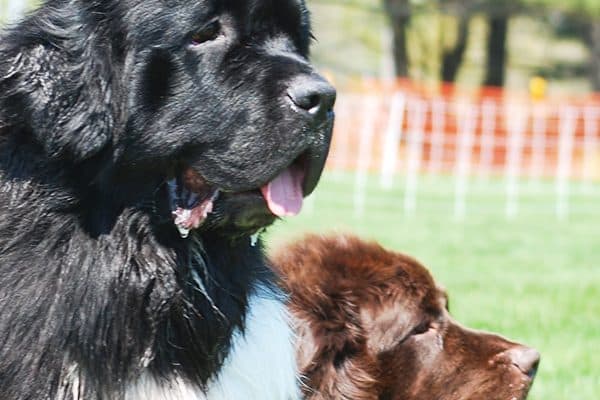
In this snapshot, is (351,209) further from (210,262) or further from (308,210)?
(210,262)

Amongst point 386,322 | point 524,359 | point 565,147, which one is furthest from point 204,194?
point 565,147

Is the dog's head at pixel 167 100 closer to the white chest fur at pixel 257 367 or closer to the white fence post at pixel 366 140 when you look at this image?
the white chest fur at pixel 257 367

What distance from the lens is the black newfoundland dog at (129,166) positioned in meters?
2.71

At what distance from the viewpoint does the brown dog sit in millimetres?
4023

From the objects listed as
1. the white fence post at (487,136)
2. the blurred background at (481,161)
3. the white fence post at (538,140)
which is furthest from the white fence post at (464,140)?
the white fence post at (538,140)

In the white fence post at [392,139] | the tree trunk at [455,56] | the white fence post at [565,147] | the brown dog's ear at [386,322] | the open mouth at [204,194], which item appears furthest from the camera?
the tree trunk at [455,56]

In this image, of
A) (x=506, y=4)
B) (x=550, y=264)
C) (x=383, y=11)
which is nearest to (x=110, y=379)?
(x=550, y=264)

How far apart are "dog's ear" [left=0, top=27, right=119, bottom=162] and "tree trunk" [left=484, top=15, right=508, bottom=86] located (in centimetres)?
3499

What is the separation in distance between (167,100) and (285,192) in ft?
1.33

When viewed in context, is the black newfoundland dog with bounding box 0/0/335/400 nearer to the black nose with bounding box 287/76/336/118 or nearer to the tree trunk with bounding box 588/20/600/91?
the black nose with bounding box 287/76/336/118

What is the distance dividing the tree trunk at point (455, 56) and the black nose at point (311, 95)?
3538 cm

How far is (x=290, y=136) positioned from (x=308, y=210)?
14.8 m

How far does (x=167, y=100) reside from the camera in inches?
108

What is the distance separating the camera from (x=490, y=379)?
13.9 ft
